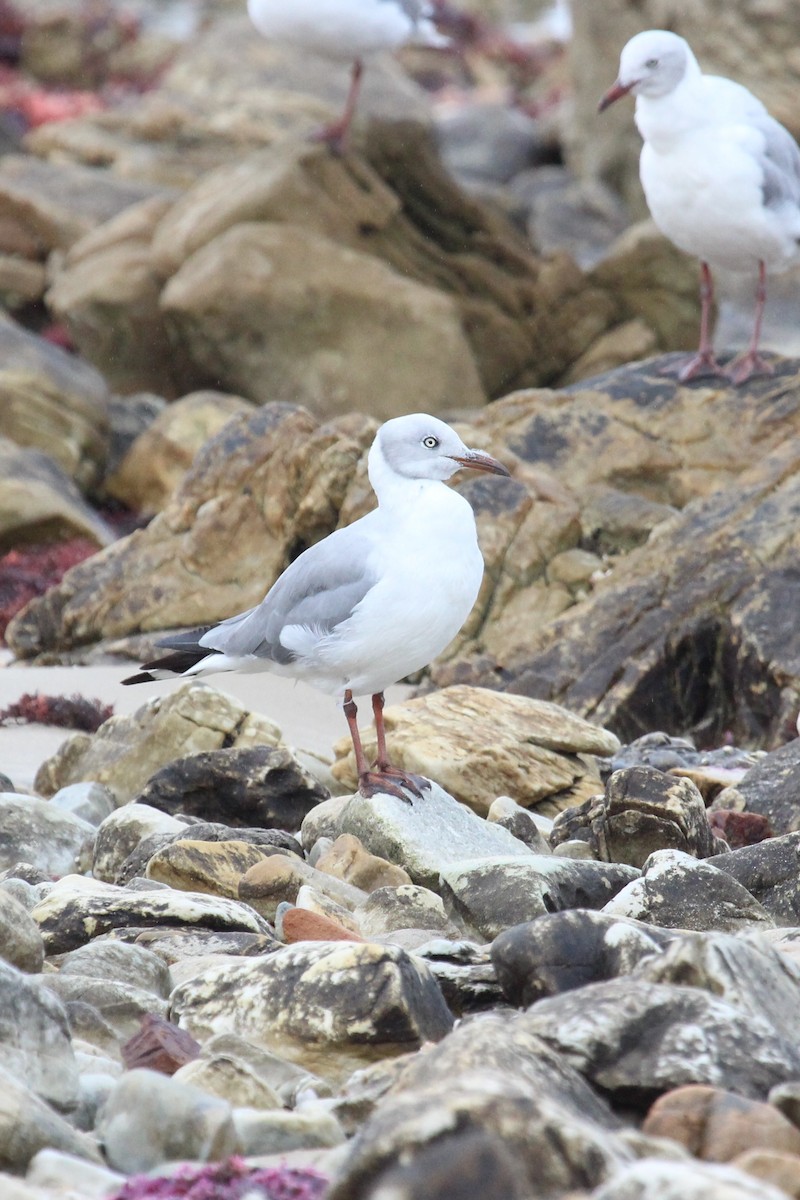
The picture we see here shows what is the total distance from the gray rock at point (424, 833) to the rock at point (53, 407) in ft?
26.3

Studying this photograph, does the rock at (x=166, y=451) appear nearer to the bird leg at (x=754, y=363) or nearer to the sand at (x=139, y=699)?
the sand at (x=139, y=699)

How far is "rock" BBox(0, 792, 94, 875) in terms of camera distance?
19.5 feet

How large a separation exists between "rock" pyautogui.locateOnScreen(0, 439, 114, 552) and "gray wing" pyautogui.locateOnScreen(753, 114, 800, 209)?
5265mm

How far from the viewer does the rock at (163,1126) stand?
124 inches

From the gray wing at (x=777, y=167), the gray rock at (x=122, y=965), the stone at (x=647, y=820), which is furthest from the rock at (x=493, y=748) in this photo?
the gray wing at (x=777, y=167)

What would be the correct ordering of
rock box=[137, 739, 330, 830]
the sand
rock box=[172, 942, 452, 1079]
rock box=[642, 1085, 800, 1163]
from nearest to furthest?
rock box=[642, 1085, 800, 1163], rock box=[172, 942, 452, 1079], rock box=[137, 739, 330, 830], the sand

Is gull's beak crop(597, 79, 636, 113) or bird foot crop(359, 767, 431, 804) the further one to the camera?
gull's beak crop(597, 79, 636, 113)

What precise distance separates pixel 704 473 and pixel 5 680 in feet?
14.7

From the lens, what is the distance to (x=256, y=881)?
529 cm

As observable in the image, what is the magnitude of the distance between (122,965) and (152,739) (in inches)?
114

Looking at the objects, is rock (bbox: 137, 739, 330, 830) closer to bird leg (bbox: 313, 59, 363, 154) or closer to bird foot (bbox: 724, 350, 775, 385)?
bird foot (bbox: 724, 350, 775, 385)

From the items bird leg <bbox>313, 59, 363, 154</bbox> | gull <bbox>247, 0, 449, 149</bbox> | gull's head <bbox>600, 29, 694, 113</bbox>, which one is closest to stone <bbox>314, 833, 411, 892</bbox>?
gull's head <bbox>600, 29, 694, 113</bbox>

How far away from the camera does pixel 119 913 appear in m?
4.84

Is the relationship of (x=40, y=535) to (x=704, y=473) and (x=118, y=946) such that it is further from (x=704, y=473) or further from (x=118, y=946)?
(x=118, y=946)
